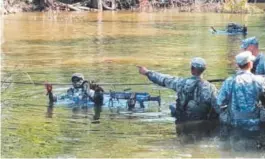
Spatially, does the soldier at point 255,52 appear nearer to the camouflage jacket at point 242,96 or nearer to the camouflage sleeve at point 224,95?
the camouflage jacket at point 242,96

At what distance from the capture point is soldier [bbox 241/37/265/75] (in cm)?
1227

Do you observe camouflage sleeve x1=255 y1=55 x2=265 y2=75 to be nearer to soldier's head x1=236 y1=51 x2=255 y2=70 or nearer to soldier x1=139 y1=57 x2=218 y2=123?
soldier x1=139 y1=57 x2=218 y2=123

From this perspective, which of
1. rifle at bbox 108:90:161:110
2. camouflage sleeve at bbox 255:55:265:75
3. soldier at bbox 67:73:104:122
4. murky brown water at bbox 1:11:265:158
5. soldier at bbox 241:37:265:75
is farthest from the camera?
soldier at bbox 67:73:104:122

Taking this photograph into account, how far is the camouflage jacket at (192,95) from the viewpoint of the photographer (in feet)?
40.4

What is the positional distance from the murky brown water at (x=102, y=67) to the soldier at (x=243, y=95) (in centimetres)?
59

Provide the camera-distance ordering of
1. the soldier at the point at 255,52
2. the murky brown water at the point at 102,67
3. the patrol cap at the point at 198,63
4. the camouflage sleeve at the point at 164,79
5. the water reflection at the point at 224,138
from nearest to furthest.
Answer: the water reflection at the point at 224,138, the murky brown water at the point at 102,67, the patrol cap at the point at 198,63, the soldier at the point at 255,52, the camouflage sleeve at the point at 164,79

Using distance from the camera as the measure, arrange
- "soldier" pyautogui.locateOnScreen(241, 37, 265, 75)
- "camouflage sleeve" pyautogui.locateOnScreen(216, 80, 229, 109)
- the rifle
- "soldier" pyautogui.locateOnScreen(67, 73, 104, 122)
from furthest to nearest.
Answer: "soldier" pyautogui.locateOnScreen(67, 73, 104, 122)
the rifle
"soldier" pyautogui.locateOnScreen(241, 37, 265, 75)
"camouflage sleeve" pyautogui.locateOnScreen(216, 80, 229, 109)

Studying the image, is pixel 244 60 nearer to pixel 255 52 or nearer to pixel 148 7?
pixel 255 52

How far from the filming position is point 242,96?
11547mm

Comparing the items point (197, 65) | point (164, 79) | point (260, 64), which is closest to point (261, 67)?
point (260, 64)

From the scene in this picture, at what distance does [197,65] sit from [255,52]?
1.12 metres

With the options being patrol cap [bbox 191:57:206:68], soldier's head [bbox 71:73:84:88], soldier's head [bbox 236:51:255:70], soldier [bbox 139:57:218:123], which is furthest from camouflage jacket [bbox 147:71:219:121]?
soldier's head [bbox 71:73:84:88]

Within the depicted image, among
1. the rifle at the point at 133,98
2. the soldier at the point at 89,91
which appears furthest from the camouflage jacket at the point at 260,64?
the soldier at the point at 89,91

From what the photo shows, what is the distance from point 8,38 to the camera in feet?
112
